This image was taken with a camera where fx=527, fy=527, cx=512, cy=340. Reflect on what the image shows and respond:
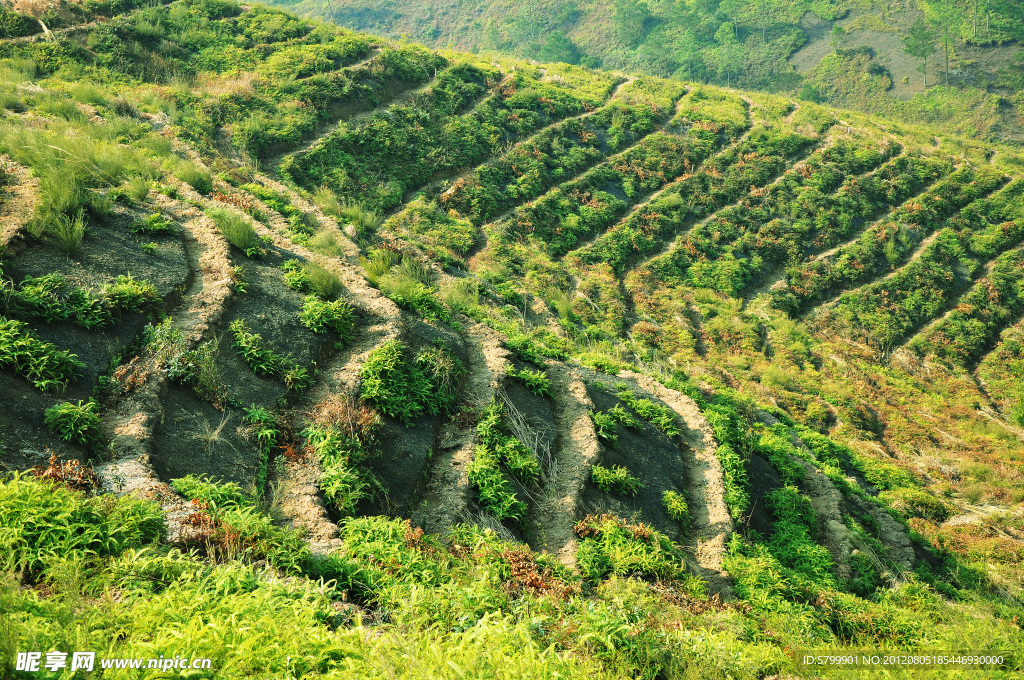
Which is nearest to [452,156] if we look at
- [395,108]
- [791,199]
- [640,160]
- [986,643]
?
[395,108]

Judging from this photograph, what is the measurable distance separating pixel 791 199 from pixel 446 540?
2712 centimetres

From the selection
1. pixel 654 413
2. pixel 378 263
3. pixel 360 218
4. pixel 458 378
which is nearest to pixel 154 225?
pixel 378 263

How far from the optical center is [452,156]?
24094mm

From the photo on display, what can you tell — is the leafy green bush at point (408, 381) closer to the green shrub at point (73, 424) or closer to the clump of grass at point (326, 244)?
the green shrub at point (73, 424)

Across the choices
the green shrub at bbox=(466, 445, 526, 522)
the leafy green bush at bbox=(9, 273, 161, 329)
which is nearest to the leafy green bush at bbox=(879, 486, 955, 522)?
the green shrub at bbox=(466, 445, 526, 522)

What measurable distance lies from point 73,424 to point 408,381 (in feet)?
15.0

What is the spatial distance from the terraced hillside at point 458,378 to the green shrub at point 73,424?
2.7 inches

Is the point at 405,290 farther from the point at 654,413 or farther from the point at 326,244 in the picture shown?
the point at 654,413

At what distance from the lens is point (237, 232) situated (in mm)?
10828

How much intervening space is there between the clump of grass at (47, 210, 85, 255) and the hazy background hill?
68302 millimetres

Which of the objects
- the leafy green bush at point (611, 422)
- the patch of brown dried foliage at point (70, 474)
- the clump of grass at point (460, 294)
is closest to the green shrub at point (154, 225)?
the patch of brown dried foliage at point (70, 474)

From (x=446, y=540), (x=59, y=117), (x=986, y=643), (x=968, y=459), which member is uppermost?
(x=59, y=117)

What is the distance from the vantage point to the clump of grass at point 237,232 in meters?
10.7

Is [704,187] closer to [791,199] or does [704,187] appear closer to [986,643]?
[791,199]
